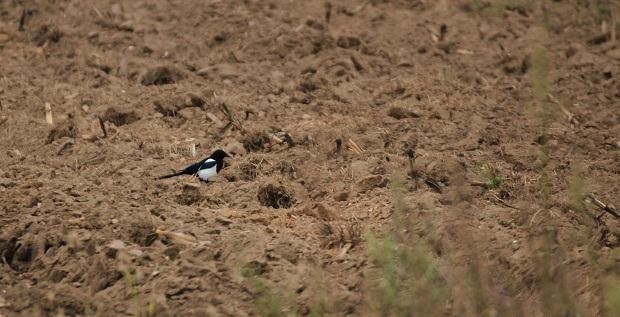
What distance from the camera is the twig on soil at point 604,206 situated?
4406mm

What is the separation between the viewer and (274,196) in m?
4.92

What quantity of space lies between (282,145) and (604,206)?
192cm

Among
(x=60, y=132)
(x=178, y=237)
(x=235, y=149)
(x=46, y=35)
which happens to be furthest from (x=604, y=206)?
(x=46, y=35)

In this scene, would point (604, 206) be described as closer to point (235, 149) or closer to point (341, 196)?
point (341, 196)

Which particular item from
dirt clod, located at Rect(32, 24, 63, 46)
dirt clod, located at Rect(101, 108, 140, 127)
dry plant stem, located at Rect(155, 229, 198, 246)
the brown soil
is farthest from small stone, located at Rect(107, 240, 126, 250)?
dirt clod, located at Rect(32, 24, 63, 46)

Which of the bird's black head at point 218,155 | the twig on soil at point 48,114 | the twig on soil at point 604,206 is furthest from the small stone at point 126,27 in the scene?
the twig on soil at point 604,206

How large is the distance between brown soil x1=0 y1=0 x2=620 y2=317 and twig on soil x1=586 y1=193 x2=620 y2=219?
39mm

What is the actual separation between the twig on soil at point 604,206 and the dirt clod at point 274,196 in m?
1.52

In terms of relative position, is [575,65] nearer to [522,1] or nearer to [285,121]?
[522,1]

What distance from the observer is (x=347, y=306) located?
379cm

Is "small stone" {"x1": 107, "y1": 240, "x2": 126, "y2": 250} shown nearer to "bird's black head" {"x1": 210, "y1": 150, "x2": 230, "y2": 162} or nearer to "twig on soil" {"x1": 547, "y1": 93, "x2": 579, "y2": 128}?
"bird's black head" {"x1": 210, "y1": 150, "x2": 230, "y2": 162}

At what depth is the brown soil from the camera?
4.00 metres

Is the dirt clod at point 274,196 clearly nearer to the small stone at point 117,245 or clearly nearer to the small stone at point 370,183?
the small stone at point 370,183

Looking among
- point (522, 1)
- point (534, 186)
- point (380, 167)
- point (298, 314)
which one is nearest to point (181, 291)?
point (298, 314)
